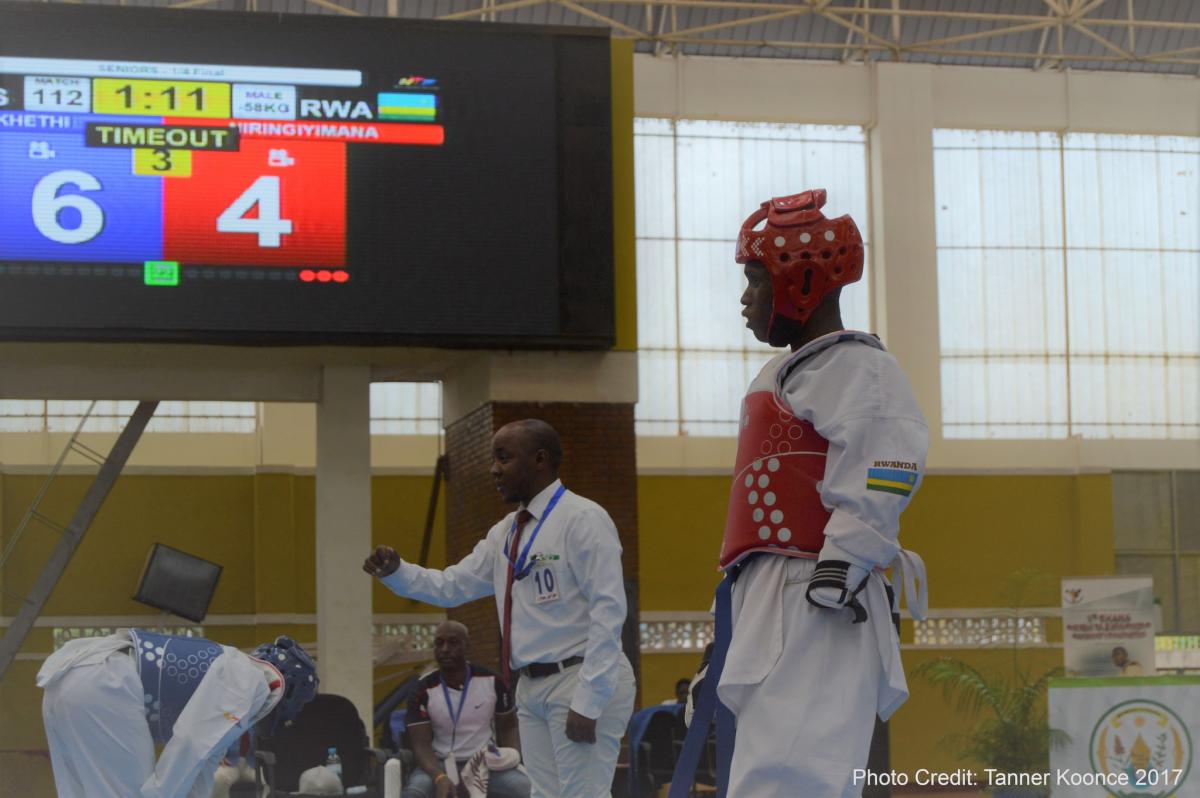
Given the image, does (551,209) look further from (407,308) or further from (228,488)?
(228,488)

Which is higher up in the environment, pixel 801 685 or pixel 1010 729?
pixel 801 685

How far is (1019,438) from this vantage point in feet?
78.6

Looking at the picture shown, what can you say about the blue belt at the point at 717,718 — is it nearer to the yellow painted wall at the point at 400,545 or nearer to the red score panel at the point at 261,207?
the red score panel at the point at 261,207

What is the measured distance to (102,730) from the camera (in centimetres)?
486

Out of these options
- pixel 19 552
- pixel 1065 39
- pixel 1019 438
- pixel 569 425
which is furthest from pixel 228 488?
pixel 1065 39

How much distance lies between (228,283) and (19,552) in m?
7.17

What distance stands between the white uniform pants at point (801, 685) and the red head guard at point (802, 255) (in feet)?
2.16

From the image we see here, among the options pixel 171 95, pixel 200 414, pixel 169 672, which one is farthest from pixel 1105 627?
pixel 200 414

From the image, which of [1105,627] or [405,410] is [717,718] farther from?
[405,410]

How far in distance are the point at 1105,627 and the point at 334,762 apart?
6147mm

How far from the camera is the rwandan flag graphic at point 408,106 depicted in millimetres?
12984

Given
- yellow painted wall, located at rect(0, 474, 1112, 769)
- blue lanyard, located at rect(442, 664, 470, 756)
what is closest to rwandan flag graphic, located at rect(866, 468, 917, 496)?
blue lanyard, located at rect(442, 664, 470, 756)

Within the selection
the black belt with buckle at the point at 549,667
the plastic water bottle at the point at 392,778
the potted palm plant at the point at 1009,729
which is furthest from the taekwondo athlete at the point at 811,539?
the potted palm plant at the point at 1009,729

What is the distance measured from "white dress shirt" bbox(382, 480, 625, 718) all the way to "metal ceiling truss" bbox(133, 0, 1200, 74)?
1714 centimetres
